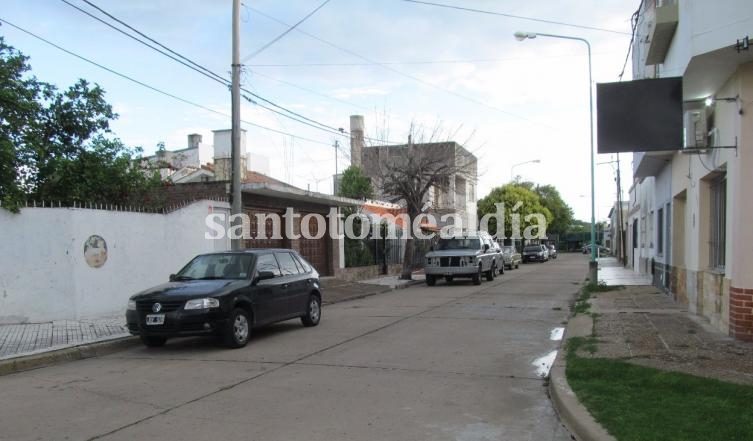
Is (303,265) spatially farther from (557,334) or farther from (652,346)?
(652,346)

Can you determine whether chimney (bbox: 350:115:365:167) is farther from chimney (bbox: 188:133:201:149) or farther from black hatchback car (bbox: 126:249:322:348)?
black hatchback car (bbox: 126:249:322:348)

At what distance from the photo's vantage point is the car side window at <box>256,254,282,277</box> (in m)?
10.4

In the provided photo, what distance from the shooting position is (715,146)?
30.9ft

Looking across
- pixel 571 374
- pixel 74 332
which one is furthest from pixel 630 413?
pixel 74 332

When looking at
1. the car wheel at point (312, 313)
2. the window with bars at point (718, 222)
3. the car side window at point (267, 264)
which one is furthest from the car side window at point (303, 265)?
the window with bars at point (718, 222)

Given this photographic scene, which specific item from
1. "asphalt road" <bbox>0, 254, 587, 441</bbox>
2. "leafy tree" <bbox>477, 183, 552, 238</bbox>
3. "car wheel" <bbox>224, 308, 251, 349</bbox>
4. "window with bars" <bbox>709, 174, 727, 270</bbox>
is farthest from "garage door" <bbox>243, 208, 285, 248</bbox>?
"leafy tree" <bbox>477, 183, 552, 238</bbox>

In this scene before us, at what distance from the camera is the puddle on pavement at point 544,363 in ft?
24.9

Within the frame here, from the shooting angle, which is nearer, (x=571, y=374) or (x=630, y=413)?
(x=630, y=413)

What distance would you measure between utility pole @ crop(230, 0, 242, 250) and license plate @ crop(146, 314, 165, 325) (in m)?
4.71

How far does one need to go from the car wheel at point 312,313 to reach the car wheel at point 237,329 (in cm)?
209

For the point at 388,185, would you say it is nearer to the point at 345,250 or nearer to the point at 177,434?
the point at 345,250

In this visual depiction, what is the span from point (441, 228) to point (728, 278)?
28084 millimetres

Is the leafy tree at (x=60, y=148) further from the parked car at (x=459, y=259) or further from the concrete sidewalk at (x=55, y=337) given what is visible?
the parked car at (x=459, y=259)

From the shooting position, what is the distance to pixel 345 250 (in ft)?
79.0
